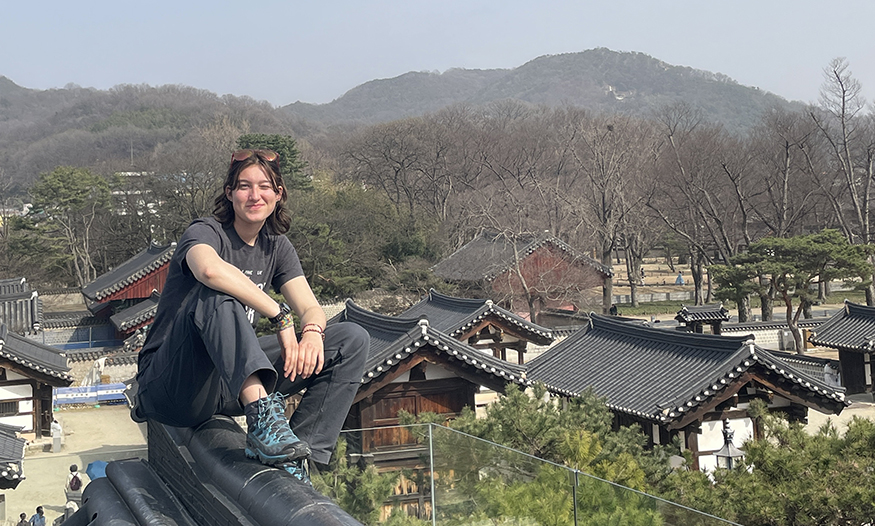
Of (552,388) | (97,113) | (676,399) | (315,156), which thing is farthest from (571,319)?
(97,113)

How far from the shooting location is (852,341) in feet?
64.5

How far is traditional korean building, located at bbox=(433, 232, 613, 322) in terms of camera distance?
2966 cm

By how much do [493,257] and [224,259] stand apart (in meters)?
27.7

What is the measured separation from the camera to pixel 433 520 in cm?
377

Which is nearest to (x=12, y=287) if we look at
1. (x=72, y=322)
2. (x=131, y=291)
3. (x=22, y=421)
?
(x=72, y=322)

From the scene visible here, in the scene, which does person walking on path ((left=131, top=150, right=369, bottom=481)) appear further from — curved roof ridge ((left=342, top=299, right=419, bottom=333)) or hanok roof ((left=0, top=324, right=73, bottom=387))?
hanok roof ((left=0, top=324, right=73, bottom=387))

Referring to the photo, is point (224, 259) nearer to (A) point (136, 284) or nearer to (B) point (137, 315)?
(B) point (137, 315)

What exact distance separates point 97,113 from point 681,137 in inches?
2757

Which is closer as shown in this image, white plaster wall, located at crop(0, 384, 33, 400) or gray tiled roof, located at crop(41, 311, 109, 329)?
white plaster wall, located at crop(0, 384, 33, 400)

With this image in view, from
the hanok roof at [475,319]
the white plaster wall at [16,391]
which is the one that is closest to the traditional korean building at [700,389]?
the hanok roof at [475,319]

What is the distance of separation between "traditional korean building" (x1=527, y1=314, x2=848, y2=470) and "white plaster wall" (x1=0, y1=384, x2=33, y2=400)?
11.5 meters

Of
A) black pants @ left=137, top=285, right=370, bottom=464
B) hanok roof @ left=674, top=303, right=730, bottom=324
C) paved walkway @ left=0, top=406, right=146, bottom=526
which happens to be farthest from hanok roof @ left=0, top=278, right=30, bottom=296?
black pants @ left=137, top=285, right=370, bottom=464

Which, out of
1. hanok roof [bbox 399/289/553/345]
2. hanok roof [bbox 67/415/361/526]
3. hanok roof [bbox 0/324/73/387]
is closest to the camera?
hanok roof [bbox 67/415/361/526]

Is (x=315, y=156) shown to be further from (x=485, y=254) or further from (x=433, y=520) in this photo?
(x=433, y=520)
